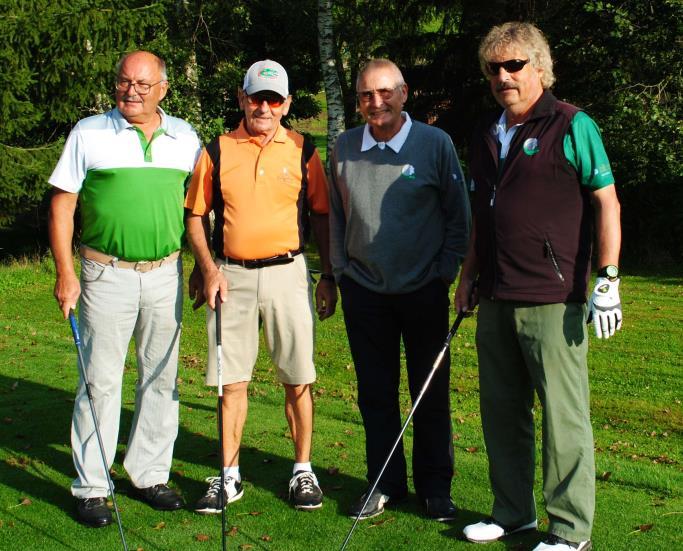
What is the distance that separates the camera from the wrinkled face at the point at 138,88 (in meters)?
4.85

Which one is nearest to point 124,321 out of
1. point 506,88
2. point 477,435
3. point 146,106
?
point 146,106

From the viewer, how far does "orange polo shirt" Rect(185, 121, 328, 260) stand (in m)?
4.92

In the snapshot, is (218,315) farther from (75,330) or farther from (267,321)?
(75,330)

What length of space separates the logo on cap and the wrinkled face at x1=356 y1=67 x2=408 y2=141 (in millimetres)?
441

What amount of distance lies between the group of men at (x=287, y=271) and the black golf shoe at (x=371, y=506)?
0.5 inches

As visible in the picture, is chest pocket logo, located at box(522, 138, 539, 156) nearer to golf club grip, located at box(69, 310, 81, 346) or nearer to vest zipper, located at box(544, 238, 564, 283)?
vest zipper, located at box(544, 238, 564, 283)

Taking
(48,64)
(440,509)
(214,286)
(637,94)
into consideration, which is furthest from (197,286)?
(48,64)

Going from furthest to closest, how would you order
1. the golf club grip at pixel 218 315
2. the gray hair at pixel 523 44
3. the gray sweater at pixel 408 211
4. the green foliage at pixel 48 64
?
the green foliage at pixel 48 64 < the golf club grip at pixel 218 315 < the gray sweater at pixel 408 211 < the gray hair at pixel 523 44

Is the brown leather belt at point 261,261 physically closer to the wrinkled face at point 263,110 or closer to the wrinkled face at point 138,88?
the wrinkled face at point 263,110

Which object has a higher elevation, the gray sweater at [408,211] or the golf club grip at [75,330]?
the gray sweater at [408,211]

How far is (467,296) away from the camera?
4.71 meters

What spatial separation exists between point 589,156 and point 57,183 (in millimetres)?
2573

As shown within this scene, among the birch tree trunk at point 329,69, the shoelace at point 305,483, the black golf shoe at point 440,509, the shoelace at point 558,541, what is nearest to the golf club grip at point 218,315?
the shoelace at point 305,483

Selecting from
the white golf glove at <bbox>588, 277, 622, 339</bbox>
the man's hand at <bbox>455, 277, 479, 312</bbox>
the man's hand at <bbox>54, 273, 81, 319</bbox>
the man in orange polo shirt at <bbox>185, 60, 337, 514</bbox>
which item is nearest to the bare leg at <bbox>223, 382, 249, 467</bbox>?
the man in orange polo shirt at <bbox>185, 60, 337, 514</bbox>
